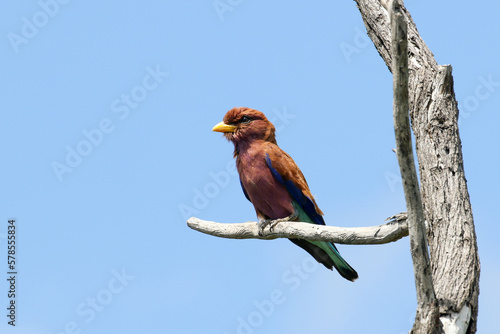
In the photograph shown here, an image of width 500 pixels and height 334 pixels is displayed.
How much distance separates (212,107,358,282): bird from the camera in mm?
6180

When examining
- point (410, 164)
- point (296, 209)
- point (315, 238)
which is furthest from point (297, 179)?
point (410, 164)

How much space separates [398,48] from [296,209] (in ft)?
10.3

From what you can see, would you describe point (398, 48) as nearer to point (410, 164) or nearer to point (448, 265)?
point (410, 164)

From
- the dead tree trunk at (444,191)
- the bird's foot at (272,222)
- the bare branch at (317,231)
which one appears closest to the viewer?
the dead tree trunk at (444,191)

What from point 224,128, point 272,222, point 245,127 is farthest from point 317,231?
point 224,128

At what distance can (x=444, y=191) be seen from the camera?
14.8 ft

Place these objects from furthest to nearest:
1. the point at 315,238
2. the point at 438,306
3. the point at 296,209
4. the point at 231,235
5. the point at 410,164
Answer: the point at 296,209 < the point at 231,235 < the point at 315,238 < the point at 438,306 < the point at 410,164

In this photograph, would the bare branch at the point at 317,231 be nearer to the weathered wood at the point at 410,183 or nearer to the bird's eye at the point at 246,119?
the weathered wood at the point at 410,183

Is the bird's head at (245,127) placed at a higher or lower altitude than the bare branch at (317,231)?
higher

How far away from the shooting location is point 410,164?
11.7 ft

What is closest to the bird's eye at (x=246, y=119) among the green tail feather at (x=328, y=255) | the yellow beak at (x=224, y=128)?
the yellow beak at (x=224, y=128)

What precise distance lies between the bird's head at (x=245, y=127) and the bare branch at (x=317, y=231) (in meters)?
1.01

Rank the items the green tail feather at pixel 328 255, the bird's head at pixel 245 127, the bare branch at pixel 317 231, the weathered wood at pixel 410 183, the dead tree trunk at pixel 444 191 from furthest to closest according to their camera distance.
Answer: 1. the bird's head at pixel 245 127
2. the green tail feather at pixel 328 255
3. the bare branch at pixel 317 231
4. the dead tree trunk at pixel 444 191
5. the weathered wood at pixel 410 183

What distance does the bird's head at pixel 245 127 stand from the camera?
641 cm
